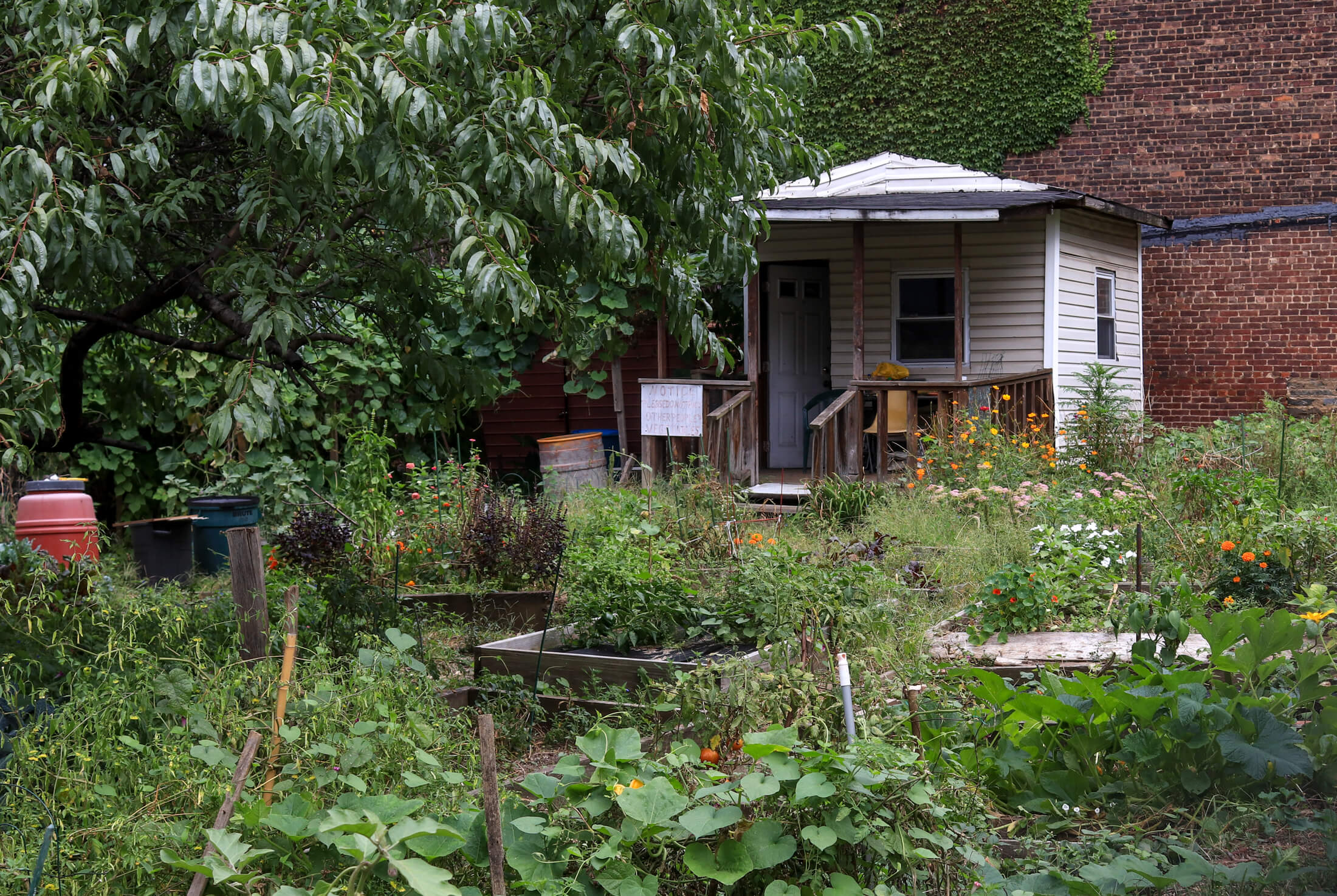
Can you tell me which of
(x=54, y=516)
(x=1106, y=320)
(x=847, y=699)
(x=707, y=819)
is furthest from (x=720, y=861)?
(x=1106, y=320)

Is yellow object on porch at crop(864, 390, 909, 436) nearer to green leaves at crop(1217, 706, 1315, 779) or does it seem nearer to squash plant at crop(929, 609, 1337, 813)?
squash plant at crop(929, 609, 1337, 813)

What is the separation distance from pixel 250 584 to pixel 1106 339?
1153 cm

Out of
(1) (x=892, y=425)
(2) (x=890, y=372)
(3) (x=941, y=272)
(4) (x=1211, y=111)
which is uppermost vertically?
(4) (x=1211, y=111)

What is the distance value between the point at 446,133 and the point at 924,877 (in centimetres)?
275

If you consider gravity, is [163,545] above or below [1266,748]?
below

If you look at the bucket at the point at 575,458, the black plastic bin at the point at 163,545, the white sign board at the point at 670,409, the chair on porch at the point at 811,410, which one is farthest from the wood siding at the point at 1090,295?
the black plastic bin at the point at 163,545

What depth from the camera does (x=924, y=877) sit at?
2.89 meters

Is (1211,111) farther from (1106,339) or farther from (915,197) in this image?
(915,197)

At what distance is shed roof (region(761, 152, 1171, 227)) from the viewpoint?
1054 cm

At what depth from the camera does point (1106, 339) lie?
519 inches

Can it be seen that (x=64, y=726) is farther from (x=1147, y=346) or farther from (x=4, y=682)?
(x=1147, y=346)

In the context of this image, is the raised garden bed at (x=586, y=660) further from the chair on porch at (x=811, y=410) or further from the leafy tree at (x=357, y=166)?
the chair on porch at (x=811, y=410)

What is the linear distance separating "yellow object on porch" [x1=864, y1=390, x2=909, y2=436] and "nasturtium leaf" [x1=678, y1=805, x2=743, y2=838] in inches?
328

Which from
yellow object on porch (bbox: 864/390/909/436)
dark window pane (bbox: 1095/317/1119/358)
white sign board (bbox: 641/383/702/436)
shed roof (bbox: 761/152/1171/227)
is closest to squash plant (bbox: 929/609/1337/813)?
shed roof (bbox: 761/152/1171/227)
